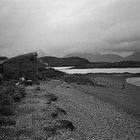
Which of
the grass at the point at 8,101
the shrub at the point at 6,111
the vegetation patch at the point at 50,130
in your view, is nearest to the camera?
the vegetation patch at the point at 50,130

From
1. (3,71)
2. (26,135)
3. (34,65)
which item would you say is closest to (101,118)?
(26,135)

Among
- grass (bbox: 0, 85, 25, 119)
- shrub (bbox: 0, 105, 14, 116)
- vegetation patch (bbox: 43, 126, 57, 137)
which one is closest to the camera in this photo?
vegetation patch (bbox: 43, 126, 57, 137)

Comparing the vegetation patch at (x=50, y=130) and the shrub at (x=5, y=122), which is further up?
the shrub at (x=5, y=122)

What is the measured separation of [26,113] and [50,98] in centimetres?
588

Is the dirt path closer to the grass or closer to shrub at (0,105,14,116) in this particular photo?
shrub at (0,105,14,116)

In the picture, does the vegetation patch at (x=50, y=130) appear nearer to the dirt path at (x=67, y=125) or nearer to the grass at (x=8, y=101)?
the dirt path at (x=67, y=125)

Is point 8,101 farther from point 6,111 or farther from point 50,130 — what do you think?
point 50,130

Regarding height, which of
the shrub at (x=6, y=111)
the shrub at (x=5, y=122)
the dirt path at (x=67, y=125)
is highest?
the shrub at (x=6, y=111)

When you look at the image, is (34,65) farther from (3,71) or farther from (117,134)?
(117,134)

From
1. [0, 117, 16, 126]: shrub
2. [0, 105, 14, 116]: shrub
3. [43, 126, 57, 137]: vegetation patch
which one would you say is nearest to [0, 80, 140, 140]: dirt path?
[43, 126, 57, 137]: vegetation patch

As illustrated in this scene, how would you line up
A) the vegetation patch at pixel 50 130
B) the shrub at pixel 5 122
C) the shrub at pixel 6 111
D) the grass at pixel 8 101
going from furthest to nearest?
the grass at pixel 8 101 < the shrub at pixel 6 111 < the shrub at pixel 5 122 < the vegetation patch at pixel 50 130

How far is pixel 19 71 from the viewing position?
36.9 m

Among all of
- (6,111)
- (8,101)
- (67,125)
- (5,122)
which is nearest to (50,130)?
(67,125)

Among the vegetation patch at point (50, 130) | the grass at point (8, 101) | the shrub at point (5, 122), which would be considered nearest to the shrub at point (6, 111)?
the grass at point (8, 101)
